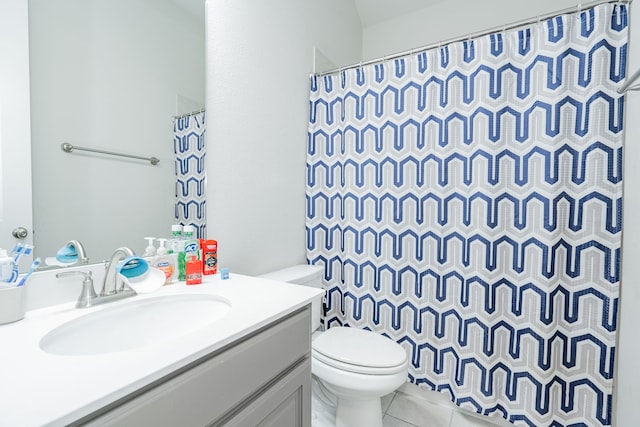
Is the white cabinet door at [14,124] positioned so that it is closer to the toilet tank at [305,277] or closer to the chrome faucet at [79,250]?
the chrome faucet at [79,250]

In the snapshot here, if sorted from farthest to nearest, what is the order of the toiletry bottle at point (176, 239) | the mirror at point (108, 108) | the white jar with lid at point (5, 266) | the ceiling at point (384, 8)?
the ceiling at point (384, 8) → the toiletry bottle at point (176, 239) → the mirror at point (108, 108) → the white jar with lid at point (5, 266)

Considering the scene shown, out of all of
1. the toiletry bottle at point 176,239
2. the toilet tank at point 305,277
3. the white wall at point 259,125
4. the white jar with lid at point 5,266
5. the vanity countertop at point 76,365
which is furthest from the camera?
the toilet tank at point 305,277

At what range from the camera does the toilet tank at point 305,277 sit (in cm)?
144

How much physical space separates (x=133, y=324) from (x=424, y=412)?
1.48 meters

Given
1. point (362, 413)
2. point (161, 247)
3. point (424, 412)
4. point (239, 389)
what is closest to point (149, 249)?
point (161, 247)

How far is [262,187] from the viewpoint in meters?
1.48

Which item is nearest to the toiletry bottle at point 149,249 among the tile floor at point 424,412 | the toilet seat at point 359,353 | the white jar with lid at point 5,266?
the white jar with lid at point 5,266

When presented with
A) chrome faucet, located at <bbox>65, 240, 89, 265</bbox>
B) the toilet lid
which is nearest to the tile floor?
the toilet lid

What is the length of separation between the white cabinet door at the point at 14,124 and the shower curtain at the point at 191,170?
43 cm

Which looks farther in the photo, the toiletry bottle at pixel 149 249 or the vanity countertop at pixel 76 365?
the toiletry bottle at pixel 149 249

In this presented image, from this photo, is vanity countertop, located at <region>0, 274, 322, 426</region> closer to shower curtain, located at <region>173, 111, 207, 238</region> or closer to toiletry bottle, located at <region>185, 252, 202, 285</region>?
toiletry bottle, located at <region>185, 252, 202, 285</region>

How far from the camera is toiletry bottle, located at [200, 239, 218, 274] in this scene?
3.71 ft

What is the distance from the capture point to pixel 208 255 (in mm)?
1135

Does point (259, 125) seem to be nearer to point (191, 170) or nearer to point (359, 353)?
point (191, 170)
